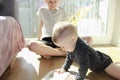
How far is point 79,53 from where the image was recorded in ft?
3.40

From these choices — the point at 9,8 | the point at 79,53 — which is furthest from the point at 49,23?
the point at 79,53

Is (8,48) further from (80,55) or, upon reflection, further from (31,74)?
(80,55)

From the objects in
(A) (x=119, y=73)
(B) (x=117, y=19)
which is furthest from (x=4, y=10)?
(B) (x=117, y=19)

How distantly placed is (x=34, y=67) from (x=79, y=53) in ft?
1.40

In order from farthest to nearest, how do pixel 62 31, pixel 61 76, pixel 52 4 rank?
1. pixel 52 4
2. pixel 61 76
3. pixel 62 31

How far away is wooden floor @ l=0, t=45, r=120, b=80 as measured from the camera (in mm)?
1201

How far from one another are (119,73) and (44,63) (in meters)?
0.52

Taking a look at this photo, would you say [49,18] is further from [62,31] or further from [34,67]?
[62,31]

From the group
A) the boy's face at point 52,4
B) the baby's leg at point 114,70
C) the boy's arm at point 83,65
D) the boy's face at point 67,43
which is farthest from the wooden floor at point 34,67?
the boy's face at point 52,4

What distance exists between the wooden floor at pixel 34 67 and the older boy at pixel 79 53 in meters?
0.07

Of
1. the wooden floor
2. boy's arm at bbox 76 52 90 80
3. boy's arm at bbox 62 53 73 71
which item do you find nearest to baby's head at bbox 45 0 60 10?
the wooden floor

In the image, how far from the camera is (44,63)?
4.63 ft

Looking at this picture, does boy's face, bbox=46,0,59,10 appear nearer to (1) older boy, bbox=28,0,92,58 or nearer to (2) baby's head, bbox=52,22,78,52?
(1) older boy, bbox=28,0,92,58

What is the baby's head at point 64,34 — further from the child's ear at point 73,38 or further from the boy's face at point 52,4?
the boy's face at point 52,4
